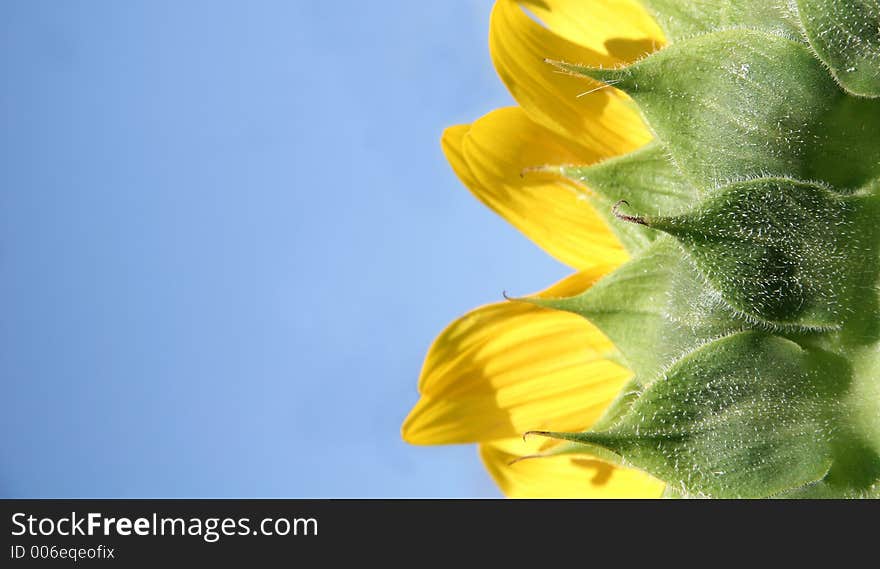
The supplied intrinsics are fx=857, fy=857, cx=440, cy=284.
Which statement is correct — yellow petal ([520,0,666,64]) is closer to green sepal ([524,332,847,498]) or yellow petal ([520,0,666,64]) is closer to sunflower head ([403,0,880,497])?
sunflower head ([403,0,880,497])

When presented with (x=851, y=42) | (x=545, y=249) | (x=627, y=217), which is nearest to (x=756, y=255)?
(x=627, y=217)

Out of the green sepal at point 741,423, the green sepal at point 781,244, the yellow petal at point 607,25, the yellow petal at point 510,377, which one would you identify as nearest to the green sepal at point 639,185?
the green sepal at point 781,244

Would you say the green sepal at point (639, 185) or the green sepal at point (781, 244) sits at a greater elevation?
the green sepal at point (639, 185)

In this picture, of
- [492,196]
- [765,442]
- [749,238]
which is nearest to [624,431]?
[765,442]

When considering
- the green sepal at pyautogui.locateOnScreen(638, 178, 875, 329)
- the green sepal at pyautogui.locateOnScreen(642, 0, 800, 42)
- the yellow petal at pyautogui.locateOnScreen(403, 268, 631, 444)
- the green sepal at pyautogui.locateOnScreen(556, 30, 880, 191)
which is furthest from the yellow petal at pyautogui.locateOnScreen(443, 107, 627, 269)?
the green sepal at pyautogui.locateOnScreen(638, 178, 875, 329)

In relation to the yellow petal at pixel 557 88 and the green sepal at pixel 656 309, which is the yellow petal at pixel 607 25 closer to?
the yellow petal at pixel 557 88

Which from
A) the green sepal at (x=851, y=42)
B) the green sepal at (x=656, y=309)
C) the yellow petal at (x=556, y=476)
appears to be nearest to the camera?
the green sepal at (x=851, y=42)
